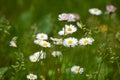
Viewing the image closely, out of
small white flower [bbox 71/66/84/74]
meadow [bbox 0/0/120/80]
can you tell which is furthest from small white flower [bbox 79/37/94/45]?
small white flower [bbox 71/66/84/74]

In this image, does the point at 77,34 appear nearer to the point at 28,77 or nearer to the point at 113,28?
the point at 113,28

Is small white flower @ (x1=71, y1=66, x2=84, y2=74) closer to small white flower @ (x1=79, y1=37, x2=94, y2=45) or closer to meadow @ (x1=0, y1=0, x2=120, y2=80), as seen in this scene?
meadow @ (x1=0, y1=0, x2=120, y2=80)

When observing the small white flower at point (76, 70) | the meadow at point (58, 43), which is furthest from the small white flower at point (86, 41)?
the small white flower at point (76, 70)

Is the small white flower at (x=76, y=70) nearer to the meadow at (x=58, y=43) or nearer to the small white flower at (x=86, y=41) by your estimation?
the meadow at (x=58, y=43)

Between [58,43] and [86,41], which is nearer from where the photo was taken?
[86,41]

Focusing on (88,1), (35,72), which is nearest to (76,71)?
(35,72)

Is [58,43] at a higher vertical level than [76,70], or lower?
higher

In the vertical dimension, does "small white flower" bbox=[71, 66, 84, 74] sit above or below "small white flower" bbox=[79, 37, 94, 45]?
below

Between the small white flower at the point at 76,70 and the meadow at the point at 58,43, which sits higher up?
the meadow at the point at 58,43
